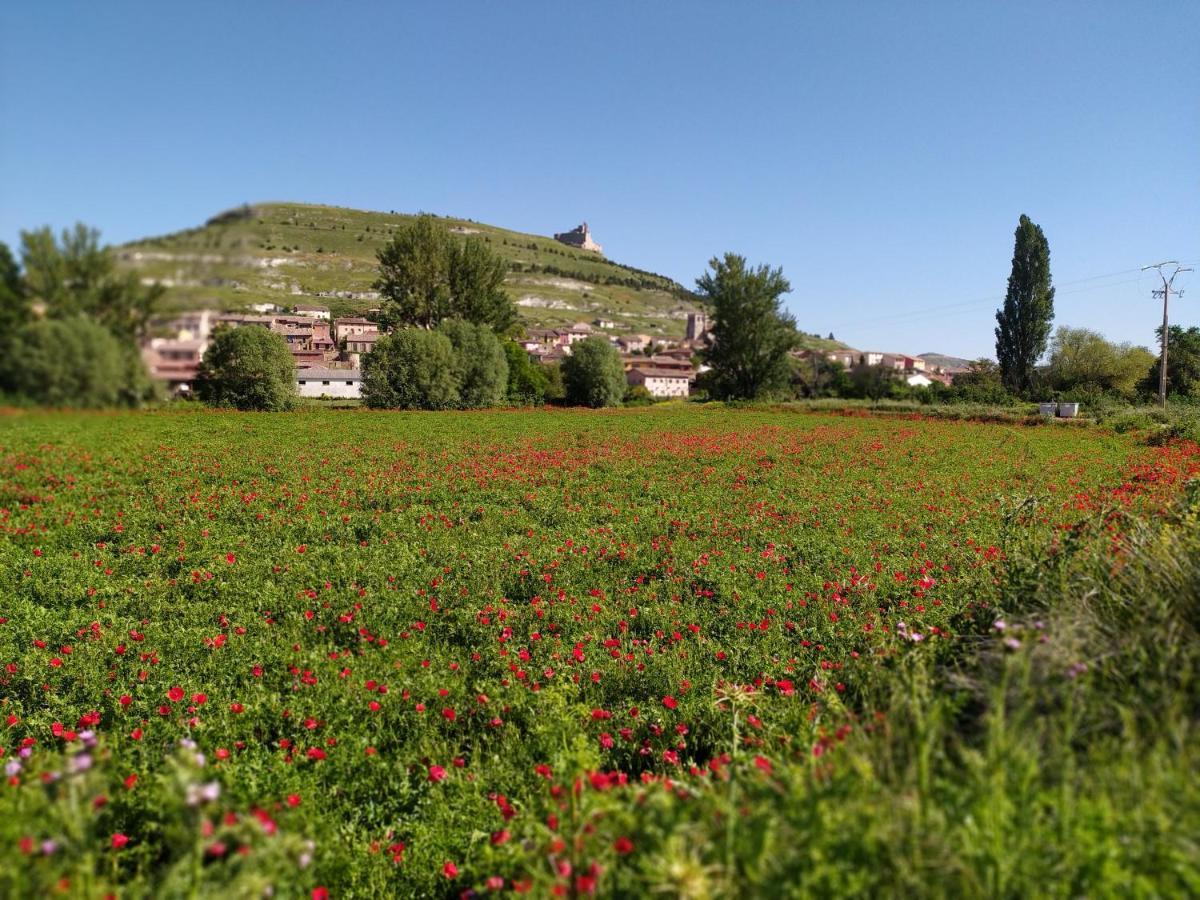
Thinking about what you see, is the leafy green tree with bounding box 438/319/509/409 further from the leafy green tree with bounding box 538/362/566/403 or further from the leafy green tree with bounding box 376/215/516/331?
the leafy green tree with bounding box 538/362/566/403

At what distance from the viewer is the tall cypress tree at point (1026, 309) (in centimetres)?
5072

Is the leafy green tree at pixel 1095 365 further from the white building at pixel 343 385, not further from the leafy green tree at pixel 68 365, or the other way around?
the leafy green tree at pixel 68 365

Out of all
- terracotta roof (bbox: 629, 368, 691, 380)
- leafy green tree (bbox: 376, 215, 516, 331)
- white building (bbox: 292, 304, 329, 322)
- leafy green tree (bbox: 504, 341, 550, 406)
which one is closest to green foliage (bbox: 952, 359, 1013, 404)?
leafy green tree (bbox: 504, 341, 550, 406)

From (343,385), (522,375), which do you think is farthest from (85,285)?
(522,375)

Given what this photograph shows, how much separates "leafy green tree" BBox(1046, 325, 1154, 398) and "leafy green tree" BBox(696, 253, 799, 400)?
2366 cm

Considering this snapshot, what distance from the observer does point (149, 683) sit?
489cm

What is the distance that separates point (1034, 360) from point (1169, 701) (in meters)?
61.3

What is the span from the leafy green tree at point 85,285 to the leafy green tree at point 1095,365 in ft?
215

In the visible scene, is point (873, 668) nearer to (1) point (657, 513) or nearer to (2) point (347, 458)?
(1) point (657, 513)

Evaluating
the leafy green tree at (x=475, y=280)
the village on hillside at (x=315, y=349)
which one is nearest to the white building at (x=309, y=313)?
the village on hillside at (x=315, y=349)

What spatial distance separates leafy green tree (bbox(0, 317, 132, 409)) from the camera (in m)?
1.96

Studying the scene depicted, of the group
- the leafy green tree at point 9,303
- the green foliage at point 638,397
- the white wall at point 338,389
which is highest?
the green foliage at point 638,397

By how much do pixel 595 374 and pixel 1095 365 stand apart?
45.5 meters

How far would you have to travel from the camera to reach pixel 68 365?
2.02 metres
